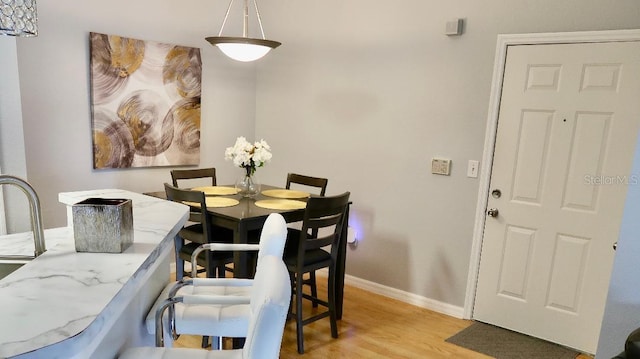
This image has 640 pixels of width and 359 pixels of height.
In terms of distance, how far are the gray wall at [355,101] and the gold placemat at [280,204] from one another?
89 cm

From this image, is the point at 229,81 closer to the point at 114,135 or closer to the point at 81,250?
the point at 114,135

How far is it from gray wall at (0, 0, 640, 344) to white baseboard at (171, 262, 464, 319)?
36 mm

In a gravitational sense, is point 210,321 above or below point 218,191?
below

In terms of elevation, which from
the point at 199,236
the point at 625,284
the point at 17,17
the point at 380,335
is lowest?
the point at 380,335

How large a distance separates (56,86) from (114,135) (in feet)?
1.67

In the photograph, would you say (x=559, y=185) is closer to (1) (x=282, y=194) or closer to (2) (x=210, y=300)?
(1) (x=282, y=194)

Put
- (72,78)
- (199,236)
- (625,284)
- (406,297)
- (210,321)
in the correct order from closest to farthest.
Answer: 1. (210,321)
2. (625,284)
3. (199,236)
4. (72,78)
5. (406,297)

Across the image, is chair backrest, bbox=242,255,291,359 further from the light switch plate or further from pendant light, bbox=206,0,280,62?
the light switch plate

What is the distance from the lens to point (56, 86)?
2.88 m

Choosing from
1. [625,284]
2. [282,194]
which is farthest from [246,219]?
[625,284]

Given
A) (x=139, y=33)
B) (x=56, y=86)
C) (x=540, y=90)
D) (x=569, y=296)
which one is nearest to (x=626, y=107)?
(x=540, y=90)

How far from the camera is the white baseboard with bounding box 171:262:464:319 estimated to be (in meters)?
3.24

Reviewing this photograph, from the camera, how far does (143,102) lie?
132 inches

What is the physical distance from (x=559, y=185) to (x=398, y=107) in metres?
1.27
